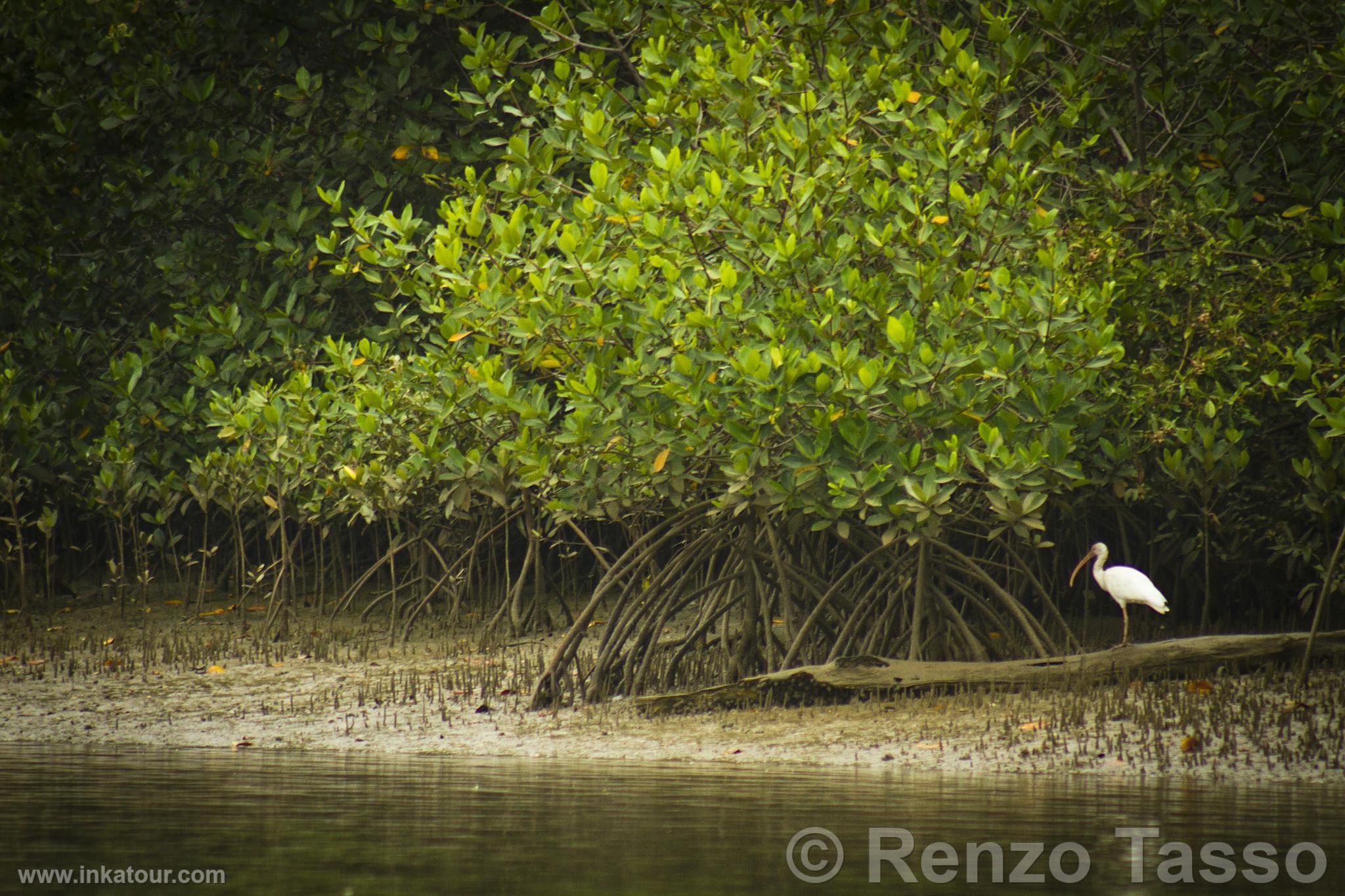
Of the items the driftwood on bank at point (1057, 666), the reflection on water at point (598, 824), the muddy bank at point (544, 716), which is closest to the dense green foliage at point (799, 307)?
the driftwood on bank at point (1057, 666)

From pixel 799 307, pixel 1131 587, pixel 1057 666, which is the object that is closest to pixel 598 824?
pixel 799 307

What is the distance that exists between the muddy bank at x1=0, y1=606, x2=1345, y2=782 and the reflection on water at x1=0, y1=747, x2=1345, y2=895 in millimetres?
544

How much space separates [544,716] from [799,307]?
9.73 feet

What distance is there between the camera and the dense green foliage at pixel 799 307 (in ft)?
28.4

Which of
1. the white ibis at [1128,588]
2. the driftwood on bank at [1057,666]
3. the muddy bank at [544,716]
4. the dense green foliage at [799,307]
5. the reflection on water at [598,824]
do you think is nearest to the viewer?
the reflection on water at [598,824]

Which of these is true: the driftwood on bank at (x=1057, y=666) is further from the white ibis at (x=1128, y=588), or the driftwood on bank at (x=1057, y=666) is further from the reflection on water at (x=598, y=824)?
the reflection on water at (x=598, y=824)

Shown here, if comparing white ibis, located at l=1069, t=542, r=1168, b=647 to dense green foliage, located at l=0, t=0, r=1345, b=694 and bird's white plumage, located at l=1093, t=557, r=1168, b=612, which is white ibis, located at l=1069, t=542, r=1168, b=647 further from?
dense green foliage, located at l=0, t=0, r=1345, b=694

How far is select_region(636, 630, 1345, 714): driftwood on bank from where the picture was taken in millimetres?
8812

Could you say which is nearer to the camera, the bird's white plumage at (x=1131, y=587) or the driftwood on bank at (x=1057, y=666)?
the driftwood on bank at (x=1057, y=666)

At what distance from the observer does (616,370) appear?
8719 mm

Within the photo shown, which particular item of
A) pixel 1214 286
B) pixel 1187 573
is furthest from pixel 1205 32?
pixel 1187 573

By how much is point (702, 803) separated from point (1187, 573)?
668 cm

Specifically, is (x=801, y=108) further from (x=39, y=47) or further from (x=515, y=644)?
(x=39, y=47)

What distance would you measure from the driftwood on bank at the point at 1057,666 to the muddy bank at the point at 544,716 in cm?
Result: 11
